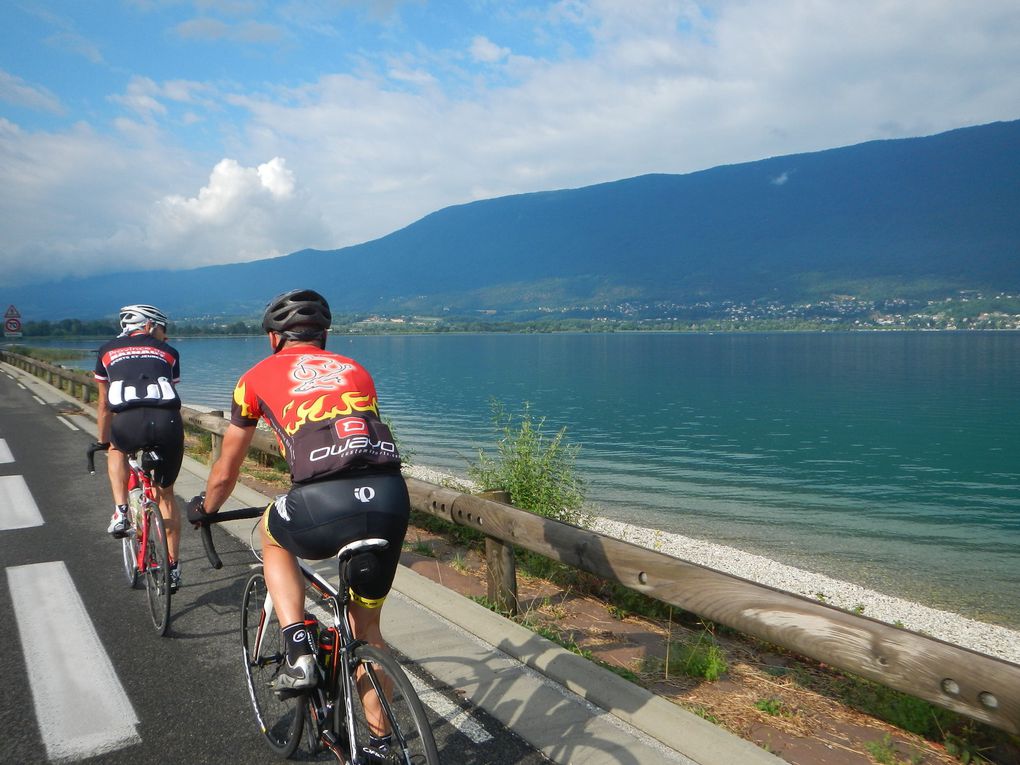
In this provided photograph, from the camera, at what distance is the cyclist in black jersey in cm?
518

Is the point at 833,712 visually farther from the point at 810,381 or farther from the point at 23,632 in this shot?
the point at 810,381

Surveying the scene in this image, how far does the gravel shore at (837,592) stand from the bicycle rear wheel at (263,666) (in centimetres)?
394

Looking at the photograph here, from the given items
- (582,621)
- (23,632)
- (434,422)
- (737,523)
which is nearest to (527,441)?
(582,621)

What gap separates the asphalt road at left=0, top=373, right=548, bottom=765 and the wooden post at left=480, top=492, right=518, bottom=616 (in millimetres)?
1338

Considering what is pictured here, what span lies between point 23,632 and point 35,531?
3118 mm

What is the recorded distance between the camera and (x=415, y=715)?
2297 millimetres

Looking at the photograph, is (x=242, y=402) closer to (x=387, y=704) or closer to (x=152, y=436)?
(x=387, y=704)

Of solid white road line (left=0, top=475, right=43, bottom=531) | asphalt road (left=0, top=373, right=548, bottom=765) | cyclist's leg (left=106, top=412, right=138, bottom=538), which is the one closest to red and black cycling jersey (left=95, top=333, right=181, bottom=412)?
cyclist's leg (left=106, top=412, right=138, bottom=538)

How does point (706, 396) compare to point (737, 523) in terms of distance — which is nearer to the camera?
point (737, 523)

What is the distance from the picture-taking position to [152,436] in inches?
204

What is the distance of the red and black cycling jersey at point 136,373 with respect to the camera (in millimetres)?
5199

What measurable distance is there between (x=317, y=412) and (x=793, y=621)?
7.50ft

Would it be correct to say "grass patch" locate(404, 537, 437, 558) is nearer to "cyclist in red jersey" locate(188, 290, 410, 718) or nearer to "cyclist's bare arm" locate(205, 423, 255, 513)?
"cyclist's bare arm" locate(205, 423, 255, 513)

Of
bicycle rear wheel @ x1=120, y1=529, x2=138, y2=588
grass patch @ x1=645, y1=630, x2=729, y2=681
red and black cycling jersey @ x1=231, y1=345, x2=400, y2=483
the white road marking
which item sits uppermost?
red and black cycling jersey @ x1=231, y1=345, x2=400, y2=483
